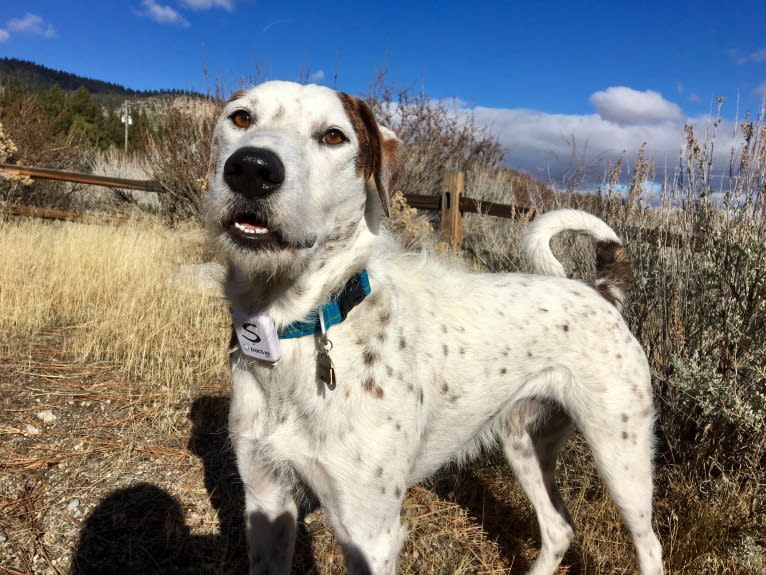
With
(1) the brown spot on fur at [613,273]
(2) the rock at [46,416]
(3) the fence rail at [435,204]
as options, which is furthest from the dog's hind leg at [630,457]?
(3) the fence rail at [435,204]

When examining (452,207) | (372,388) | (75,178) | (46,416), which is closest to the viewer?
(372,388)

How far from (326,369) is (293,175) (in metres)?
0.64

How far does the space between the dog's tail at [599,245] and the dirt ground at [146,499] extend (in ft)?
4.75

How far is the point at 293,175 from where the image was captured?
1.78 m

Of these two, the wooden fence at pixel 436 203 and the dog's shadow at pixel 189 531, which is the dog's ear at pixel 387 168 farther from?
the wooden fence at pixel 436 203

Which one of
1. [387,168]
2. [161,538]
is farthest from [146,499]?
[387,168]

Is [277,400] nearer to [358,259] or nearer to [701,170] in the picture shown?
[358,259]

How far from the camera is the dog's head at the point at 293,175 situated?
1.77 metres

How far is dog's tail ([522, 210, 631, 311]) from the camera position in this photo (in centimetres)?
304

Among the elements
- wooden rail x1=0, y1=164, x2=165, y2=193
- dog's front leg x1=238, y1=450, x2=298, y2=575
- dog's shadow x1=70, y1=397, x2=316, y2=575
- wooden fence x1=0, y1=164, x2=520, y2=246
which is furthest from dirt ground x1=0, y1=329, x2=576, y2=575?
wooden rail x1=0, y1=164, x2=165, y2=193

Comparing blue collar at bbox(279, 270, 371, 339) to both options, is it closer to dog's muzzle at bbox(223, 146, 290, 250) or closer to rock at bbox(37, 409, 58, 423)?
dog's muzzle at bbox(223, 146, 290, 250)

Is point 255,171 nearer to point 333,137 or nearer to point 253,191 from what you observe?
point 253,191

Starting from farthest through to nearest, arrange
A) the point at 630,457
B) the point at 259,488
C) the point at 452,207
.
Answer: the point at 452,207 → the point at 630,457 → the point at 259,488

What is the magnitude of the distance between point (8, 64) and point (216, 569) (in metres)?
212
